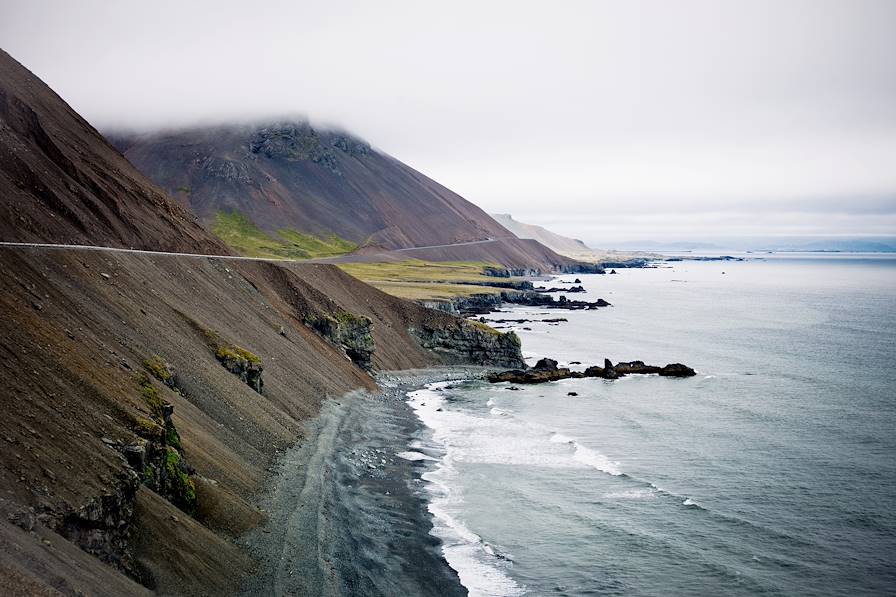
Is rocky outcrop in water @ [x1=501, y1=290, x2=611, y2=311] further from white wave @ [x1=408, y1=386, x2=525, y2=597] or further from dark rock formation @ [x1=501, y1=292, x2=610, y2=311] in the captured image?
white wave @ [x1=408, y1=386, x2=525, y2=597]

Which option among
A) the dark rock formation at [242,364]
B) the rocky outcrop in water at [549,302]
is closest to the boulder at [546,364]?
the dark rock formation at [242,364]

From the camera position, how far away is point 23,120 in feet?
228

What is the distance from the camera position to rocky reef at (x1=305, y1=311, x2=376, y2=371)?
83.6 meters

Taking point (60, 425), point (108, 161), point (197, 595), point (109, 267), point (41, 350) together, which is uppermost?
point (108, 161)

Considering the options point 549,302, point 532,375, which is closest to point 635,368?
point 532,375

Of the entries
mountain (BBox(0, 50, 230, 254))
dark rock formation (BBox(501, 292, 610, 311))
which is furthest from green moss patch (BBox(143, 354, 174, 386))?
dark rock formation (BBox(501, 292, 610, 311))

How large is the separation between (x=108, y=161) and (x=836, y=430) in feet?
256

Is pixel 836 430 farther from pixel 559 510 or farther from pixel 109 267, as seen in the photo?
pixel 109 267

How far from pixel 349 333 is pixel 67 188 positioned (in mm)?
32987

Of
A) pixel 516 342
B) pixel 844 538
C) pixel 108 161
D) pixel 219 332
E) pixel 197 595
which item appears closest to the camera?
pixel 197 595

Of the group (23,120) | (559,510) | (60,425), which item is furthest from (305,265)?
(60,425)

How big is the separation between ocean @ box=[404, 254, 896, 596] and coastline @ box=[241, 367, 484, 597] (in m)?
1.58

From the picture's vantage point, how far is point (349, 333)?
8600 cm

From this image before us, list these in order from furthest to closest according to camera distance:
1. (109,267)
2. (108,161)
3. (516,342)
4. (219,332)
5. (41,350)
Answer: (516,342)
(108,161)
(219,332)
(109,267)
(41,350)
